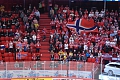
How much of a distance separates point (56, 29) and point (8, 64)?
7.15 metres

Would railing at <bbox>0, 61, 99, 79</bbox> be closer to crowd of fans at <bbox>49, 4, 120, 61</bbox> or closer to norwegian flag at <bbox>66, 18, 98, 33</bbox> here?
crowd of fans at <bbox>49, 4, 120, 61</bbox>

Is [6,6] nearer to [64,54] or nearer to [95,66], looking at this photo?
[64,54]

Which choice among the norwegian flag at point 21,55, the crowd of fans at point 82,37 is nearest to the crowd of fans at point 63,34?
the crowd of fans at point 82,37

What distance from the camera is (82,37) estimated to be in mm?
30781

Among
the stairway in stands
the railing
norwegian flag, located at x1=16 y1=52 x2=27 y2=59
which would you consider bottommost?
the railing

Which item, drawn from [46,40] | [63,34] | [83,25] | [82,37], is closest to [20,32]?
[46,40]

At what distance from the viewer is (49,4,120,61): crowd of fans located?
2903 centimetres

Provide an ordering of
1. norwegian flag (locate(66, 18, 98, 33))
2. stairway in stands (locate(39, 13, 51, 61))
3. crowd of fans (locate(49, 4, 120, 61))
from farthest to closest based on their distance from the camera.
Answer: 1. norwegian flag (locate(66, 18, 98, 33))
2. stairway in stands (locate(39, 13, 51, 61))
3. crowd of fans (locate(49, 4, 120, 61))

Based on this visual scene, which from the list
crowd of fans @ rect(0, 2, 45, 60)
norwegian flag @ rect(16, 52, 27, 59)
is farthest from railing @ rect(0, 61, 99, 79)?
norwegian flag @ rect(16, 52, 27, 59)

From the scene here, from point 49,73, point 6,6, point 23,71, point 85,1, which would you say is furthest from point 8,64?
point 85,1

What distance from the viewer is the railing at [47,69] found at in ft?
83.6

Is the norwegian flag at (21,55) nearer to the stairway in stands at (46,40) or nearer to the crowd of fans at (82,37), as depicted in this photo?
the stairway in stands at (46,40)

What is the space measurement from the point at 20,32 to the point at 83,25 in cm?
580

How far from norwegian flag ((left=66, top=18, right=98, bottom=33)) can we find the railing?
22.6 ft
